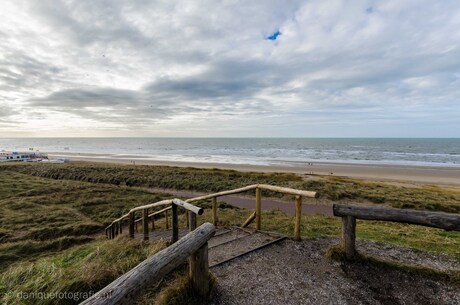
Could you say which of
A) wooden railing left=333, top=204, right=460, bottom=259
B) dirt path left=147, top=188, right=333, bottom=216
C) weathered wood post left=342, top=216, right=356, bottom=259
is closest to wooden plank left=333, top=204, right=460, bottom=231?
wooden railing left=333, top=204, right=460, bottom=259

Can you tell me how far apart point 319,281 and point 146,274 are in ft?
8.18

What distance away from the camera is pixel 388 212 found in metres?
3.84

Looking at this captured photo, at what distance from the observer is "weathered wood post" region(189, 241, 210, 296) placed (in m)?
3.00

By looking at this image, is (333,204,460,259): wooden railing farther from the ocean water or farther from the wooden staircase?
the ocean water

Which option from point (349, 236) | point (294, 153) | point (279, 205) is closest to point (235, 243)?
point (349, 236)

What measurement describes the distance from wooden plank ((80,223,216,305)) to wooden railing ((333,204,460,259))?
2354 millimetres

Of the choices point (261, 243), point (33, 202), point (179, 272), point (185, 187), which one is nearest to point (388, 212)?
point (261, 243)

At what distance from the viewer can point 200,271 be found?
3023 millimetres

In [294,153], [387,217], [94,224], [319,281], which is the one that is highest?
[387,217]

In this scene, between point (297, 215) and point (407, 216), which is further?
point (297, 215)

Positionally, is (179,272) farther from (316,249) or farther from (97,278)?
(316,249)

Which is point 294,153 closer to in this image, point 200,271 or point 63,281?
point 200,271

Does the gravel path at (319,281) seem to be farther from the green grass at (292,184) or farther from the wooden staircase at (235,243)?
the green grass at (292,184)

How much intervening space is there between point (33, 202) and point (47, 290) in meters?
13.8
